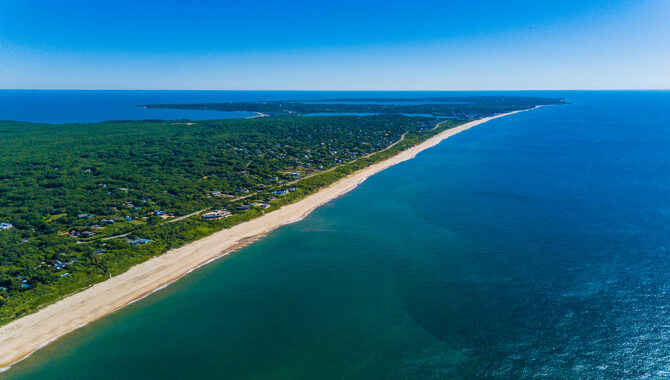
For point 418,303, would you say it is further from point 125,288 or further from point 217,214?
point 217,214

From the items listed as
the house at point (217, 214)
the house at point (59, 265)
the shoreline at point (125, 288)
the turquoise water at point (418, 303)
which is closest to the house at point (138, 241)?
the shoreline at point (125, 288)

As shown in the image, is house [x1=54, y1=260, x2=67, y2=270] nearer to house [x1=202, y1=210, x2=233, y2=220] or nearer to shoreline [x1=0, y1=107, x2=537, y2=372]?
shoreline [x1=0, y1=107, x2=537, y2=372]

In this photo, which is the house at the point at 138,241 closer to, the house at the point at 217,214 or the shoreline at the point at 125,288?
the shoreline at the point at 125,288

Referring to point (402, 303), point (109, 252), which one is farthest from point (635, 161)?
point (109, 252)

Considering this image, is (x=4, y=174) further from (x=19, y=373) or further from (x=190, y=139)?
(x=19, y=373)

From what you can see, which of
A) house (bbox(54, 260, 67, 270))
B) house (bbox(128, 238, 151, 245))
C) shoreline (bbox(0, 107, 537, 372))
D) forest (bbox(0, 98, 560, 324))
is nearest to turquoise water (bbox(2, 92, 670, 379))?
shoreline (bbox(0, 107, 537, 372))

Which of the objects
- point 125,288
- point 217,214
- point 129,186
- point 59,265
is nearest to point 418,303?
point 125,288

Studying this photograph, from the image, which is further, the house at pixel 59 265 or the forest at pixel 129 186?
the forest at pixel 129 186
